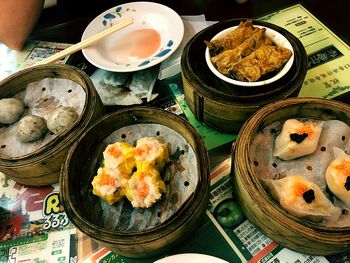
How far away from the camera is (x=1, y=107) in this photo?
175 centimetres

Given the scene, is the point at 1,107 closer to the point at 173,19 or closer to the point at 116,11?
the point at 116,11

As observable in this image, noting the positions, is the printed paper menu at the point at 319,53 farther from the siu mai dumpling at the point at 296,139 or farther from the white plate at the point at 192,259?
the white plate at the point at 192,259

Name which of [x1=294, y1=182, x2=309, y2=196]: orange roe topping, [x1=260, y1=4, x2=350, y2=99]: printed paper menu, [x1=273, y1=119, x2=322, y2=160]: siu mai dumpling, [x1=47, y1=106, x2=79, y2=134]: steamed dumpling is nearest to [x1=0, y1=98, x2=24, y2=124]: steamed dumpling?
[x1=47, y1=106, x2=79, y2=134]: steamed dumpling

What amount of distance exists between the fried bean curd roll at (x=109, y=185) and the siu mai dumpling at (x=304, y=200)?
25.4 inches

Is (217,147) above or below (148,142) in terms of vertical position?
below

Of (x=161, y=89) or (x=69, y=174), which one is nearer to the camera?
(x=69, y=174)

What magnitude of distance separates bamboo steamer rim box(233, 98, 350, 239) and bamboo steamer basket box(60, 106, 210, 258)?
152mm

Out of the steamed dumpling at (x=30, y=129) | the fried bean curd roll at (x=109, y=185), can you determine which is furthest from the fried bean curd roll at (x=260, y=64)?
the steamed dumpling at (x=30, y=129)

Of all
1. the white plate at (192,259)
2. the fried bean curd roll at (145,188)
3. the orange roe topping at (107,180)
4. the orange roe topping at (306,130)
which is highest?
the orange roe topping at (306,130)

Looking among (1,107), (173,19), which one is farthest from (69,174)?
(173,19)

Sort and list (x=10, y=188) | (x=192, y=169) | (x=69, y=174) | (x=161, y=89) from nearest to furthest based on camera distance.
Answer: (x=69, y=174), (x=192, y=169), (x=10, y=188), (x=161, y=89)

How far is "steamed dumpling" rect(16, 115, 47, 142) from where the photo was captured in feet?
5.44

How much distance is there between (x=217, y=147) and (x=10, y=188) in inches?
43.2

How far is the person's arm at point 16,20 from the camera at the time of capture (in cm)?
221
